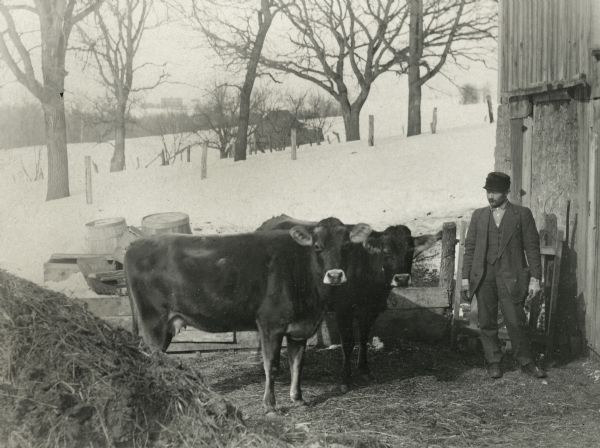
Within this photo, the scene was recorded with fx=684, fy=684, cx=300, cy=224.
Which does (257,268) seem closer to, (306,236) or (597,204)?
(306,236)

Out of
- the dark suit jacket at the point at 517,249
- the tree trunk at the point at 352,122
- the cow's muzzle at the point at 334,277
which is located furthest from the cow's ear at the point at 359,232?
the tree trunk at the point at 352,122

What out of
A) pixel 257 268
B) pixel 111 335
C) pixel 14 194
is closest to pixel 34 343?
pixel 111 335

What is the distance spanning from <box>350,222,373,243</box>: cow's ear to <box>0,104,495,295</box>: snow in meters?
6.37

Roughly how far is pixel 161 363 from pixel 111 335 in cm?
48

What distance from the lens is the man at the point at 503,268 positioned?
7.94 metres

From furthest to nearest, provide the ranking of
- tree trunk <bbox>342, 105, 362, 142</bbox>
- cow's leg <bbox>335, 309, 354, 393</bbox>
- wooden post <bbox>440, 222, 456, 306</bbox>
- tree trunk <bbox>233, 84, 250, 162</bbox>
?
tree trunk <bbox>342, 105, 362, 142</bbox>, tree trunk <bbox>233, 84, 250, 162</bbox>, wooden post <bbox>440, 222, 456, 306</bbox>, cow's leg <bbox>335, 309, 354, 393</bbox>

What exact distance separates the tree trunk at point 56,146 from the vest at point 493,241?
15.4 meters

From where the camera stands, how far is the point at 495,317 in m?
8.20

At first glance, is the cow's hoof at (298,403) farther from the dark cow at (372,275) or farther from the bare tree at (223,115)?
the bare tree at (223,115)

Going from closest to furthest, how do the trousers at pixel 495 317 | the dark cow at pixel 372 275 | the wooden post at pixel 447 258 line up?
the trousers at pixel 495 317 → the dark cow at pixel 372 275 → the wooden post at pixel 447 258

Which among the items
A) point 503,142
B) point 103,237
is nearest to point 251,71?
point 103,237

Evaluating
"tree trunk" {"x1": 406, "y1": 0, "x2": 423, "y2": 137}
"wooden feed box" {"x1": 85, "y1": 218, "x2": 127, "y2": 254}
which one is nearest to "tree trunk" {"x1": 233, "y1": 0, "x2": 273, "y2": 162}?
"tree trunk" {"x1": 406, "y1": 0, "x2": 423, "y2": 137}

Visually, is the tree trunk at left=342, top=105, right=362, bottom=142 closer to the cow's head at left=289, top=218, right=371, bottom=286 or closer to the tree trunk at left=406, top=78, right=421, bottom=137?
the tree trunk at left=406, top=78, right=421, bottom=137

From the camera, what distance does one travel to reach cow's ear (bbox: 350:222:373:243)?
780cm
